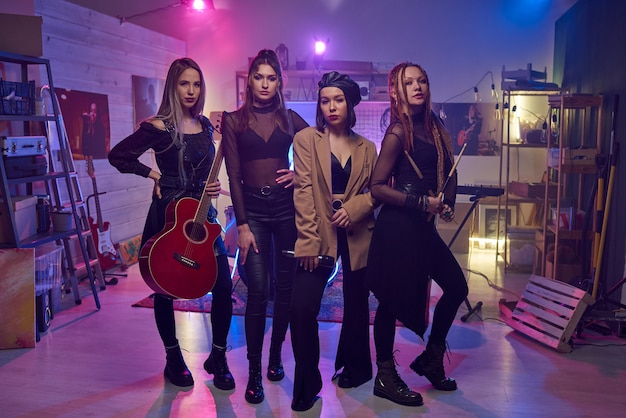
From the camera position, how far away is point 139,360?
341 cm

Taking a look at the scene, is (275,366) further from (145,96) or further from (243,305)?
(145,96)

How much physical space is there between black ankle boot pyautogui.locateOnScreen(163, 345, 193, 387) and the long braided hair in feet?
4.91

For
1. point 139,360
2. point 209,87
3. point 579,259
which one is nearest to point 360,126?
point 209,87

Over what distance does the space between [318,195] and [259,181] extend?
1.05 ft

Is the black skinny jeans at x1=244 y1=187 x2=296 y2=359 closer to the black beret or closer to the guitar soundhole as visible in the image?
the guitar soundhole

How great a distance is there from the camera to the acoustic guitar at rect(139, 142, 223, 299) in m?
2.74

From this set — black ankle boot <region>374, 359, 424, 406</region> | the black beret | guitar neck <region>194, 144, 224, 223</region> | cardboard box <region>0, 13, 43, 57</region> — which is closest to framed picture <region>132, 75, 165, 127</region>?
cardboard box <region>0, 13, 43, 57</region>

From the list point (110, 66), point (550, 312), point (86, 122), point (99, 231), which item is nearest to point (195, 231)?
point (550, 312)

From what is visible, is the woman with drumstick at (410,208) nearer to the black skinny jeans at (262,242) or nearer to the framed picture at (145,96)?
the black skinny jeans at (262,242)

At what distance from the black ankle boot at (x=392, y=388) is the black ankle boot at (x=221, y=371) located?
71cm

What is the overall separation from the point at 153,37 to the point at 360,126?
7.82ft

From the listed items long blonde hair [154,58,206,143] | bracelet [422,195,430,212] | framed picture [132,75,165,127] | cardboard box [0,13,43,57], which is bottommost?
bracelet [422,195,430,212]

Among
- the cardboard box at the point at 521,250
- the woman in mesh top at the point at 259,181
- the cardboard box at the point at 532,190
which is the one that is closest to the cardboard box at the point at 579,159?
the cardboard box at the point at 532,190

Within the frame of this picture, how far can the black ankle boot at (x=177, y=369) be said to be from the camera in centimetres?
306
